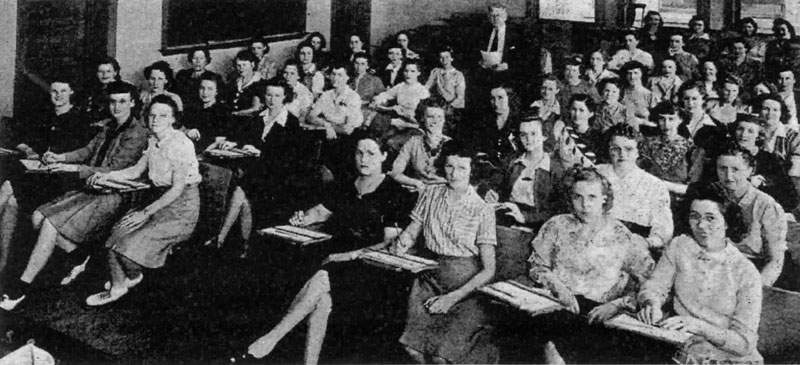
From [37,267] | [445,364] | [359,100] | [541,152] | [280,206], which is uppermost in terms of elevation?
[359,100]

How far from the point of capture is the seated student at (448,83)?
488 cm

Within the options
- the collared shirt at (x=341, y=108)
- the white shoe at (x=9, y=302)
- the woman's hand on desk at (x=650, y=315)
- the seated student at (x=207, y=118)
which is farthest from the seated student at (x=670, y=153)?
the white shoe at (x=9, y=302)

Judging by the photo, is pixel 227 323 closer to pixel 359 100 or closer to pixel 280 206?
pixel 280 206

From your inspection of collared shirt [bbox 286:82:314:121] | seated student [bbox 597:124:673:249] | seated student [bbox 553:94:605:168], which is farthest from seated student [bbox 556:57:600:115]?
collared shirt [bbox 286:82:314:121]

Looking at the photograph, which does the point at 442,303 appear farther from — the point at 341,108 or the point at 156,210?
the point at 341,108

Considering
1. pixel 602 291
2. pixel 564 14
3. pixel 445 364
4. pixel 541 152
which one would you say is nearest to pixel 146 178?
pixel 445 364

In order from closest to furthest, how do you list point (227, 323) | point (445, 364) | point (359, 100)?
point (445, 364) → point (227, 323) → point (359, 100)

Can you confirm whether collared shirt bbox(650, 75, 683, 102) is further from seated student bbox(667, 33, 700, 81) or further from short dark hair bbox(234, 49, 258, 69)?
short dark hair bbox(234, 49, 258, 69)

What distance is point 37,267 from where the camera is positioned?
3094 mm

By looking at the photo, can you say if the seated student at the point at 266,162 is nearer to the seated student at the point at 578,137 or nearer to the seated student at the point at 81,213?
the seated student at the point at 81,213

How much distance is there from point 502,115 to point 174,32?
189cm

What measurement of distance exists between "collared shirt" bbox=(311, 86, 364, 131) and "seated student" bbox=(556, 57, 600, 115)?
4.24ft

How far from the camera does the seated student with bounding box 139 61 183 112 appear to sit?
3859 millimetres

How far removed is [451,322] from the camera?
2.54 meters
